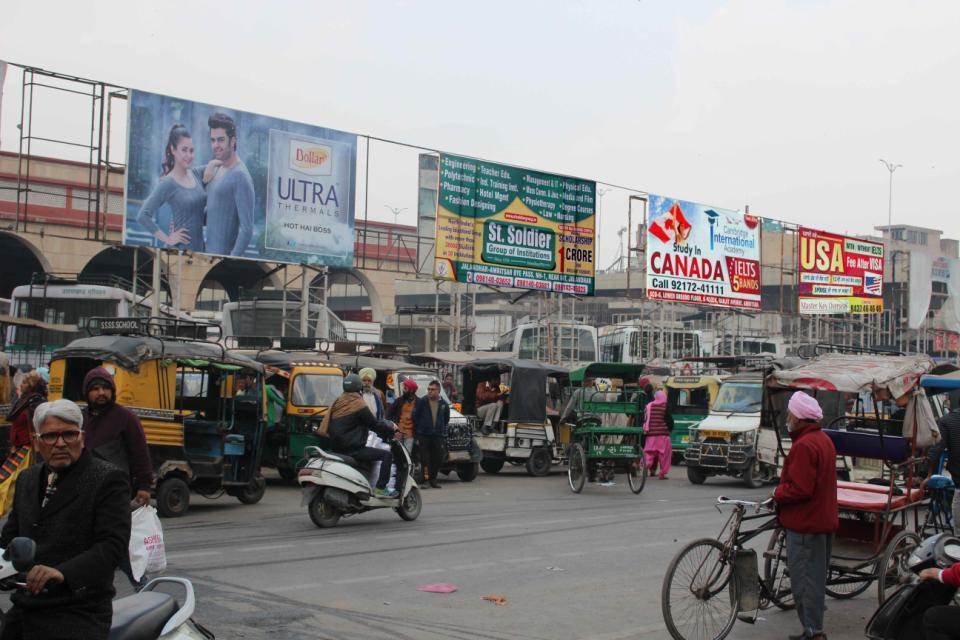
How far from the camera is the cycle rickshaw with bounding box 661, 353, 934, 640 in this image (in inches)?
292

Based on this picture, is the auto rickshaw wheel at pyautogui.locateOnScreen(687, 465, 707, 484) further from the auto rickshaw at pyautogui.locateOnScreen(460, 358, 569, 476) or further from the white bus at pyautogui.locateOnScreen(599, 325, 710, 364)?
the white bus at pyautogui.locateOnScreen(599, 325, 710, 364)

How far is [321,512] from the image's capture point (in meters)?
13.2

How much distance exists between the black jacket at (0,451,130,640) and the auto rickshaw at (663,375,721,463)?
888 inches

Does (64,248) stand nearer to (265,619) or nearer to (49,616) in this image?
(265,619)

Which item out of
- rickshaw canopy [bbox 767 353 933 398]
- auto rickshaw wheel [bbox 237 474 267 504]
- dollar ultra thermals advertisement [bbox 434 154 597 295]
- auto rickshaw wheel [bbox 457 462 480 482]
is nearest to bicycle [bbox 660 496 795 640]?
rickshaw canopy [bbox 767 353 933 398]

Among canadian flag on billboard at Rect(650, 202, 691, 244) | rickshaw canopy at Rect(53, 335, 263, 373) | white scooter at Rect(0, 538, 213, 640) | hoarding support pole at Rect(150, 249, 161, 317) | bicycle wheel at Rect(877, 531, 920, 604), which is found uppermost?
canadian flag on billboard at Rect(650, 202, 691, 244)

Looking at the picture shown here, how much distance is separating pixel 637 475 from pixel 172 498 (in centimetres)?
835

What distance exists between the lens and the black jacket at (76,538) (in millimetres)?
4129

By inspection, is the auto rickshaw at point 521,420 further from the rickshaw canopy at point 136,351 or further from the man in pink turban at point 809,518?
the man in pink turban at point 809,518

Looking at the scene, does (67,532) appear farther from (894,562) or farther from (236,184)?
(236,184)

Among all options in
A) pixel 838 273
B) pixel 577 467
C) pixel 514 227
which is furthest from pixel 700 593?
pixel 838 273

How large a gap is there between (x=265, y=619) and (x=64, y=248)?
3028 cm

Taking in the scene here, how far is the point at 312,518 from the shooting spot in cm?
1312

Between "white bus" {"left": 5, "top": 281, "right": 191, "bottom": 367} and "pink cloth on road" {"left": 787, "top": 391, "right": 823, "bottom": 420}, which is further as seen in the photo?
"white bus" {"left": 5, "top": 281, "right": 191, "bottom": 367}
